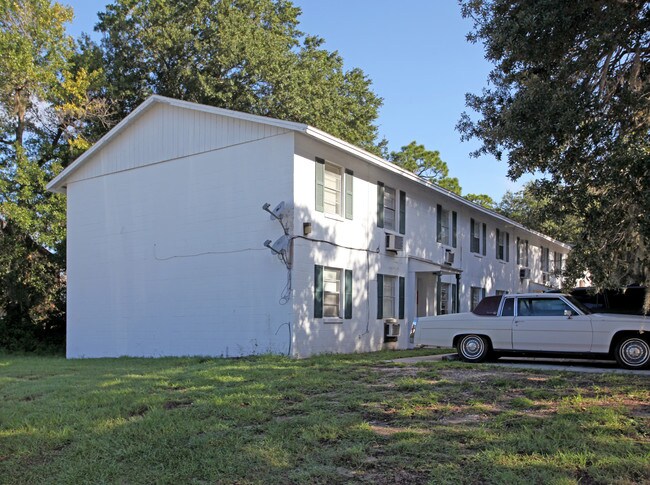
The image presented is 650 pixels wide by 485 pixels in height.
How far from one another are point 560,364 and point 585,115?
590 cm

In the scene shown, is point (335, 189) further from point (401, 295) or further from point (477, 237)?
point (477, 237)

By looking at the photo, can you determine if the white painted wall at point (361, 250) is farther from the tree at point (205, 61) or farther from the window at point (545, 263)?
the window at point (545, 263)

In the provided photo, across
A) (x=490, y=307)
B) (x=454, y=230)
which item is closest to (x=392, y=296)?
(x=454, y=230)

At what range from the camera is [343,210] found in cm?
1577

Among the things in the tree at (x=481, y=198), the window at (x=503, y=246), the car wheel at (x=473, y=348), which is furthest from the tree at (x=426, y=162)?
the car wheel at (x=473, y=348)

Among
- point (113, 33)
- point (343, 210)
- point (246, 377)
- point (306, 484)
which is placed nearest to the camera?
point (306, 484)

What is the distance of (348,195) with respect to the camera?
52.5 ft

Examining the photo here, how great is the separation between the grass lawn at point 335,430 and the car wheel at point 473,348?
2720mm

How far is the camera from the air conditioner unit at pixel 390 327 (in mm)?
17297

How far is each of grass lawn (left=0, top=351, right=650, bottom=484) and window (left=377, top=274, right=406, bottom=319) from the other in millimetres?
8356

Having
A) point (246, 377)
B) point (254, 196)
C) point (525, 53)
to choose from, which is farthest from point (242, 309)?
point (525, 53)

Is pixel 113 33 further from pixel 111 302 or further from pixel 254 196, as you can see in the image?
pixel 254 196

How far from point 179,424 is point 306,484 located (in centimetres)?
219

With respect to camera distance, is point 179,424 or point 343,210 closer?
point 179,424
